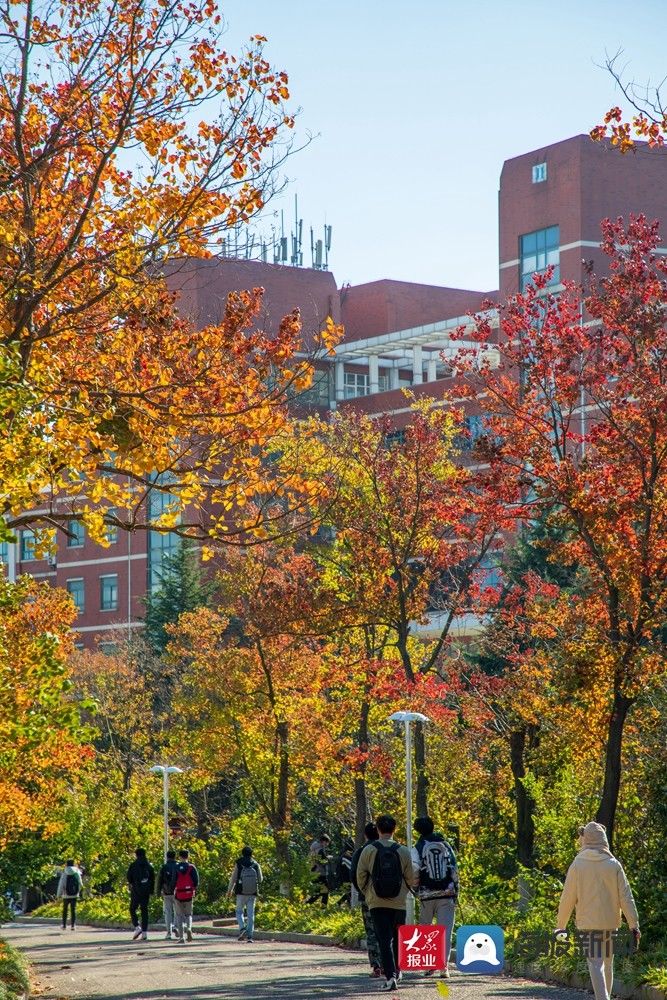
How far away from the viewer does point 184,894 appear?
2723 cm

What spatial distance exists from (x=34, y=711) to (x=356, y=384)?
7859 centimetres

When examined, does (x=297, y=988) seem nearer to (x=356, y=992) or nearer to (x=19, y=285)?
(x=356, y=992)

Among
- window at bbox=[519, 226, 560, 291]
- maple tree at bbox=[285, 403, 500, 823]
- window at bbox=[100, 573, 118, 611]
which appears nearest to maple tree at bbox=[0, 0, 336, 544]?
maple tree at bbox=[285, 403, 500, 823]

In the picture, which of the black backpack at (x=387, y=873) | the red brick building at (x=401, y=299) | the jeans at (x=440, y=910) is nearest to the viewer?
the black backpack at (x=387, y=873)

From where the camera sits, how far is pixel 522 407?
19.8m

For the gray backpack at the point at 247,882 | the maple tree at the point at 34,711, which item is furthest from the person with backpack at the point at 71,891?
the gray backpack at the point at 247,882

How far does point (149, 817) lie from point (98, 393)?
1272 inches

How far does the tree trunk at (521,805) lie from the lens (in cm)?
2620

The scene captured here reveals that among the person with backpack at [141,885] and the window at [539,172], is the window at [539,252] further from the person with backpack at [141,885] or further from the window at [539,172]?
the person with backpack at [141,885]

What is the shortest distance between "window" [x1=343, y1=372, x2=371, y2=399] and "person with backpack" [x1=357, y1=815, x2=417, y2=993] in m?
75.9

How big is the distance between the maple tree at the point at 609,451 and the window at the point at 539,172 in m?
55.7

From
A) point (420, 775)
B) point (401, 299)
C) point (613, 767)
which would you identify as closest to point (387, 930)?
point (613, 767)

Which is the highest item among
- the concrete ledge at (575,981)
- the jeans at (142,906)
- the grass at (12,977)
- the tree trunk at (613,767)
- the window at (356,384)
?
the window at (356,384)

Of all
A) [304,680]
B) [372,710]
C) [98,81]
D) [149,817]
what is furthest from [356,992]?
[149,817]
